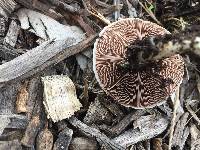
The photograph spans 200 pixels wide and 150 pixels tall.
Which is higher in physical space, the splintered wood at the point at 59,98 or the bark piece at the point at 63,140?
the splintered wood at the point at 59,98

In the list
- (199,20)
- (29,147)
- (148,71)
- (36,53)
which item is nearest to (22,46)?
(36,53)

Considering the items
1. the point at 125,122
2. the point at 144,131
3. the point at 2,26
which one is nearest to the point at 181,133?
the point at 144,131

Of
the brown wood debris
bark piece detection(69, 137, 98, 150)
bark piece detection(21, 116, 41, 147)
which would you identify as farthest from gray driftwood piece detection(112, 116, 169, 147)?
bark piece detection(21, 116, 41, 147)

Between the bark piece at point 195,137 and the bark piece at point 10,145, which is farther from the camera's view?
the bark piece at point 195,137

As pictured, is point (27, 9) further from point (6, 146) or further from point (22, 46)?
point (6, 146)

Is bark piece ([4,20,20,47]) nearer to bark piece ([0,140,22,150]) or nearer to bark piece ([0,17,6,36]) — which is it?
bark piece ([0,17,6,36])

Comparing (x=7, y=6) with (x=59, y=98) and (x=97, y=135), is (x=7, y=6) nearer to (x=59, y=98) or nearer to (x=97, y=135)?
(x=59, y=98)

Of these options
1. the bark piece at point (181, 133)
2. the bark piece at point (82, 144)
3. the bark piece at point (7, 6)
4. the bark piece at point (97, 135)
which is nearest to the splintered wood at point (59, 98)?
the bark piece at point (97, 135)

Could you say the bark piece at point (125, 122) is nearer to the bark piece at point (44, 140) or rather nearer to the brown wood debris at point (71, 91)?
the brown wood debris at point (71, 91)
